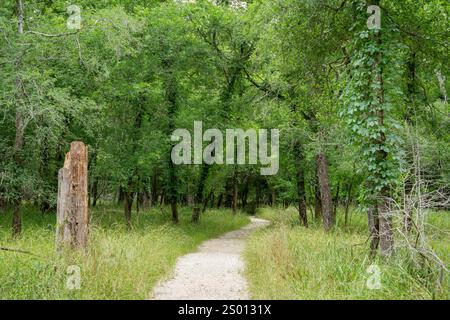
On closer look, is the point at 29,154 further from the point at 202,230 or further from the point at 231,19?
the point at 231,19

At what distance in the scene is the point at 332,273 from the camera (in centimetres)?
641

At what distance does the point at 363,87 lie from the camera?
720cm

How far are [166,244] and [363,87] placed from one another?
6532 mm

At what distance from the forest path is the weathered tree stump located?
1738 millimetres

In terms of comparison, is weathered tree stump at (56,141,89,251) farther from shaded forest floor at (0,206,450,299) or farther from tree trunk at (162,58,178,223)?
tree trunk at (162,58,178,223)

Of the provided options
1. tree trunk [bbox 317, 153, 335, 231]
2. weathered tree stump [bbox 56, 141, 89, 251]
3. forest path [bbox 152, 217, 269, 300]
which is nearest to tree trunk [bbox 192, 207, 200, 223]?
tree trunk [bbox 317, 153, 335, 231]

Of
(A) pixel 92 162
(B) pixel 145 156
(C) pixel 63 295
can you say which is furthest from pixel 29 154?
(C) pixel 63 295

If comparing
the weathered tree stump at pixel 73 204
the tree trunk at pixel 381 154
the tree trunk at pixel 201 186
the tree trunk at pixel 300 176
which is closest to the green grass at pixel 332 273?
the tree trunk at pixel 381 154

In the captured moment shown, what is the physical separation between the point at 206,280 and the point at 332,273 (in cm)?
263

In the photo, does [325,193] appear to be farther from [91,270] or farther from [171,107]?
[91,270]

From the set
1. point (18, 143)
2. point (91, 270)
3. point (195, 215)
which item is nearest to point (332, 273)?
point (91, 270)

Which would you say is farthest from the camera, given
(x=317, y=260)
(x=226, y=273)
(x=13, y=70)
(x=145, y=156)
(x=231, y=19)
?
(x=231, y=19)

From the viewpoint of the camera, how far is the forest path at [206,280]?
21.8 feet

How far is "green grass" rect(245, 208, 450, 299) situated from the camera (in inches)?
215
